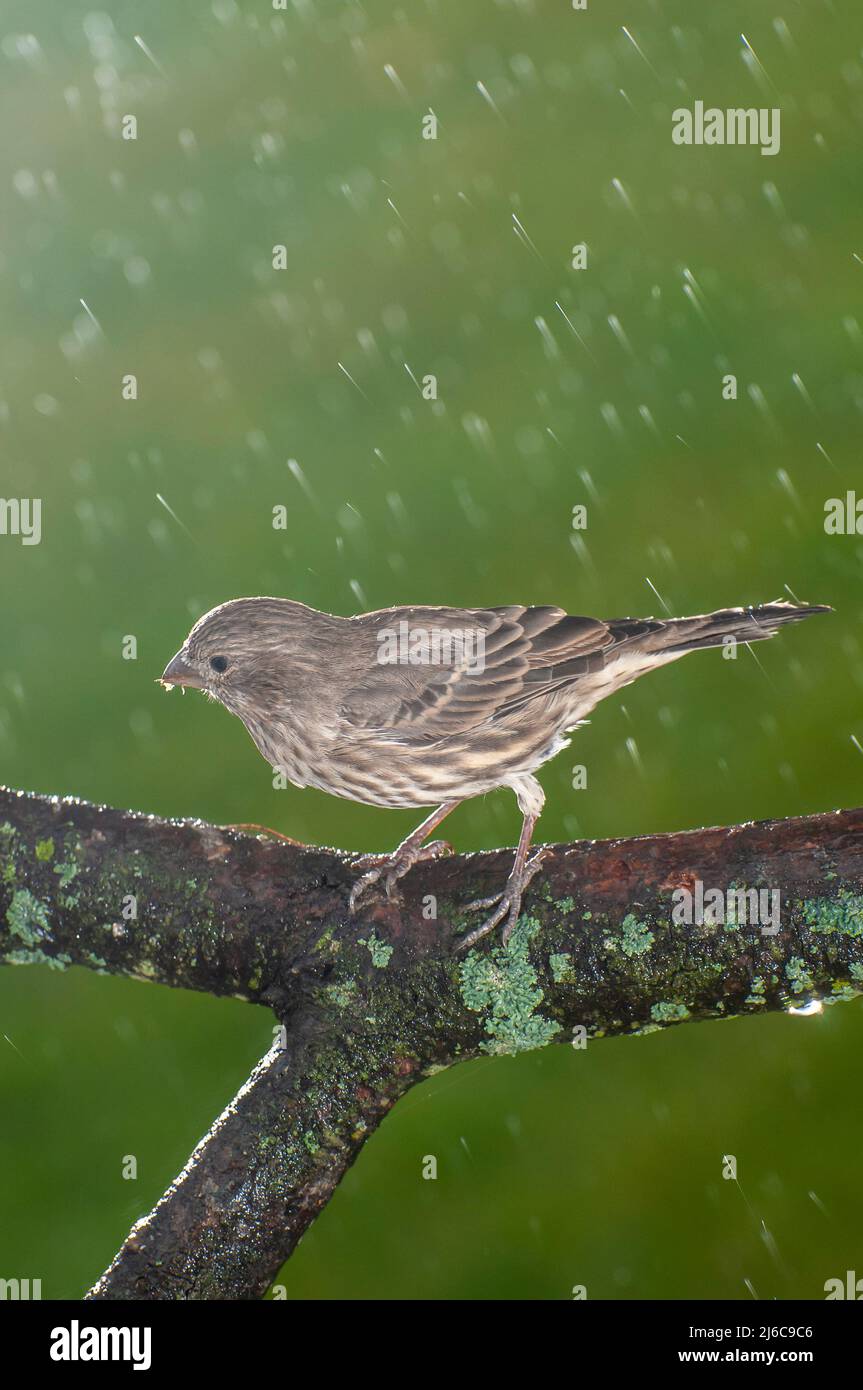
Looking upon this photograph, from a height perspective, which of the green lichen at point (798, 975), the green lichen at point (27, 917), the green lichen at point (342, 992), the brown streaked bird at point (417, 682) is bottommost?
the green lichen at point (798, 975)

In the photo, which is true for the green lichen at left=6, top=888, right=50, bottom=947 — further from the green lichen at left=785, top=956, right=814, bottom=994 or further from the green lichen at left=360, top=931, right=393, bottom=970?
the green lichen at left=785, top=956, right=814, bottom=994

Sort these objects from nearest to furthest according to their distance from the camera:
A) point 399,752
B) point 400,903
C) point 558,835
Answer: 1. point 400,903
2. point 399,752
3. point 558,835

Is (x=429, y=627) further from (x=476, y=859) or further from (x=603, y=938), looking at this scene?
(x=603, y=938)

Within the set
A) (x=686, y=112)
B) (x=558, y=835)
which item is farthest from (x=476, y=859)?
(x=686, y=112)

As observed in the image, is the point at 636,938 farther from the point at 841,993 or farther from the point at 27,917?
the point at 27,917

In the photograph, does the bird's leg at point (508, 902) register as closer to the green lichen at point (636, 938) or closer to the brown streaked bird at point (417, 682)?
the green lichen at point (636, 938)

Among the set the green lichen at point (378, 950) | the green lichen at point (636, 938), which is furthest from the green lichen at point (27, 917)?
the green lichen at point (636, 938)
